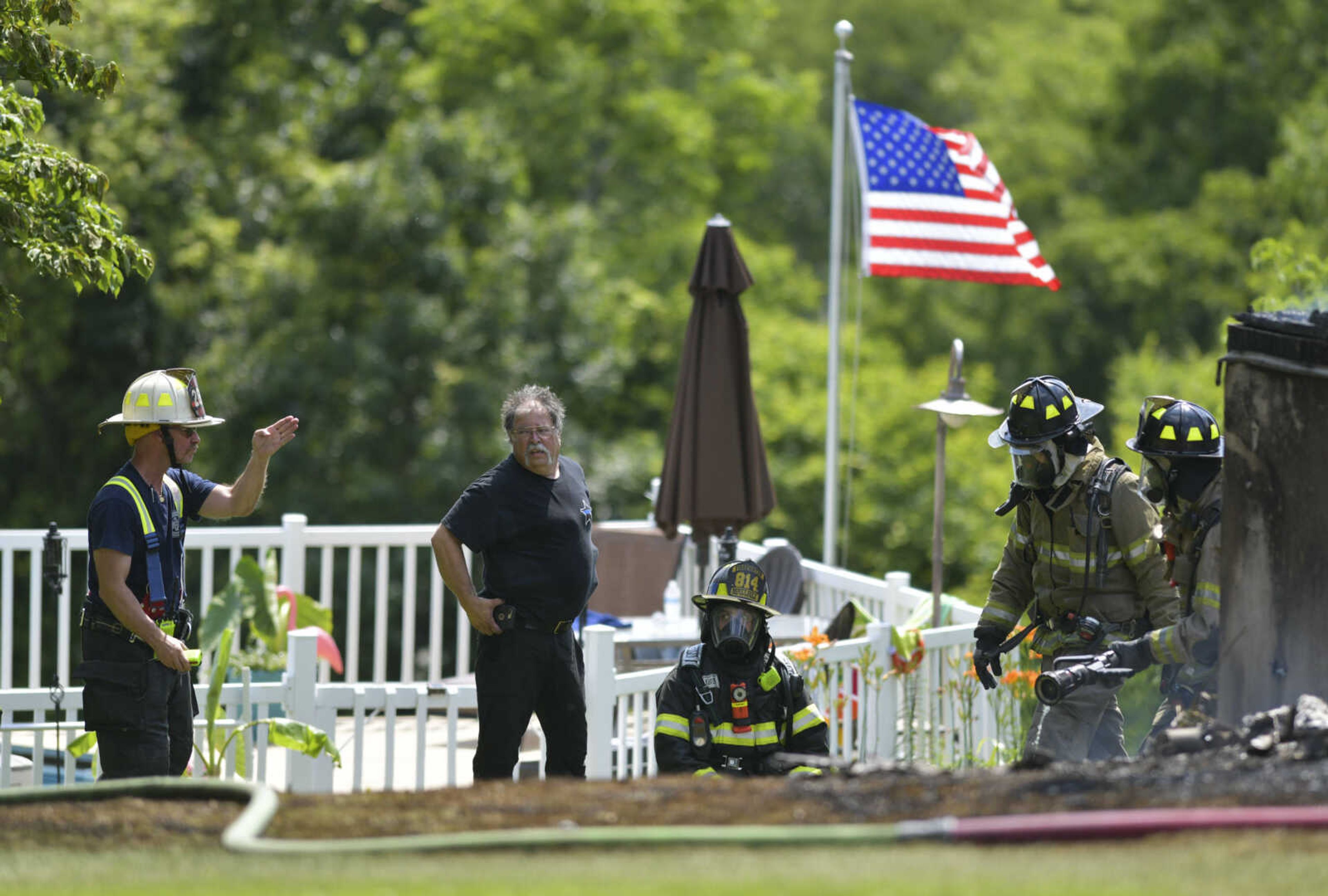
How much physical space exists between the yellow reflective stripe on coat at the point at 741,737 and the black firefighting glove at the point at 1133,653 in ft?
4.06

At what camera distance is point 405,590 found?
9.59 meters

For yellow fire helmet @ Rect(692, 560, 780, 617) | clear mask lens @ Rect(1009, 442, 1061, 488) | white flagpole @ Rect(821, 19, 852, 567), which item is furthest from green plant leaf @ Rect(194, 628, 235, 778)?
white flagpole @ Rect(821, 19, 852, 567)

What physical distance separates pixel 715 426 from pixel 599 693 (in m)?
2.57

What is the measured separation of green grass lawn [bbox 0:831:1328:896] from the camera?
345 centimetres

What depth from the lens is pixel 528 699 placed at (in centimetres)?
631

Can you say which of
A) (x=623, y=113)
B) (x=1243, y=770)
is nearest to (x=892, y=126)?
(x=1243, y=770)

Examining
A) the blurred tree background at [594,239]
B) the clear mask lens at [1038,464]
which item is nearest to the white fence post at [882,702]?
the clear mask lens at [1038,464]

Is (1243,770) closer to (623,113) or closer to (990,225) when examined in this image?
(990,225)

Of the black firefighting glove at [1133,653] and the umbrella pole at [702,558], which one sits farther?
the umbrella pole at [702,558]

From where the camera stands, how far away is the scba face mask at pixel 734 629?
566 cm

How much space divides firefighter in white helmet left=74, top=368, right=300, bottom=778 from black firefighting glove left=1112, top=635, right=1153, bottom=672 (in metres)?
3.11

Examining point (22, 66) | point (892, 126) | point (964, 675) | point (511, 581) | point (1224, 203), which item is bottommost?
point (964, 675)

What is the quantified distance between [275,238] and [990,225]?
41.6ft

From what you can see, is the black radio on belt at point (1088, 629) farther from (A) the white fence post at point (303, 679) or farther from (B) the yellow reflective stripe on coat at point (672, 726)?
(A) the white fence post at point (303, 679)
